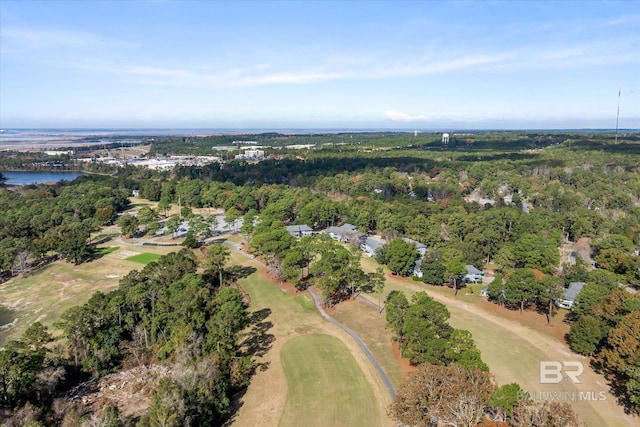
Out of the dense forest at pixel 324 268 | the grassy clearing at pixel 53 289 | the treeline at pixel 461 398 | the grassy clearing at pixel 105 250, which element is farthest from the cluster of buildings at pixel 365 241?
the grassy clearing at pixel 105 250

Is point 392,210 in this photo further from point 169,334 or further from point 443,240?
point 169,334

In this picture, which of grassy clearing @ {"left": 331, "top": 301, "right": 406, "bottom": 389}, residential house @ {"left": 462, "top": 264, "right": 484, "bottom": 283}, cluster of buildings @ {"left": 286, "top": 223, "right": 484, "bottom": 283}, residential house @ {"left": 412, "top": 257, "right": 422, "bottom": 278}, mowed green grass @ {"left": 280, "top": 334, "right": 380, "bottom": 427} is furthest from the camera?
residential house @ {"left": 412, "top": 257, "right": 422, "bottom": 278}

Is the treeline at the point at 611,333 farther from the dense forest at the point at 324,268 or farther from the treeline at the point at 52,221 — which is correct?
the treeline at the point at 52,221

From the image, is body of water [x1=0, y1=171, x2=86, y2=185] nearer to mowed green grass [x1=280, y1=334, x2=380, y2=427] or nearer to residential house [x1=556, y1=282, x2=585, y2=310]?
mowed green grass [x1=280, y1=334, x2=380, y2=427]

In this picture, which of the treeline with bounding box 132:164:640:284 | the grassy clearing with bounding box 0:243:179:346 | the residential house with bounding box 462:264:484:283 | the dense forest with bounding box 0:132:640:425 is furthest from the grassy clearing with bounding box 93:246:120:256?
the residential house with bounding box 462:264:484:283

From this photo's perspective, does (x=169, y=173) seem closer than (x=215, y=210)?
No

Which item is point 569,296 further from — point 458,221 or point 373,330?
point 373,330

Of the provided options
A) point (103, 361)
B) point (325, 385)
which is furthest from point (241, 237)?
point (325, 385)
